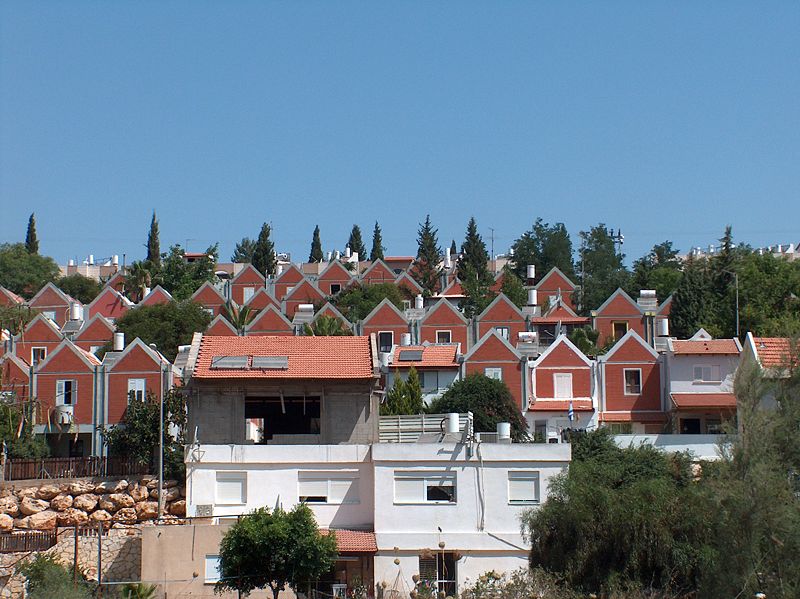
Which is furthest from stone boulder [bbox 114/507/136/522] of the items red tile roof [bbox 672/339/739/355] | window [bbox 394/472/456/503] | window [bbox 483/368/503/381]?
red tile roof [bbox 672/339/739/355]

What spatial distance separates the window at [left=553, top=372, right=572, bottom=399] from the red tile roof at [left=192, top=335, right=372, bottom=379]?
20624mm

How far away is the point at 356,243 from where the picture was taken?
139125mm

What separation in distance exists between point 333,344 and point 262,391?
143 inches

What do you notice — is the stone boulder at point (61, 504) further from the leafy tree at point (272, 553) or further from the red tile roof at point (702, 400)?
the red tile roof at point (702, 400)

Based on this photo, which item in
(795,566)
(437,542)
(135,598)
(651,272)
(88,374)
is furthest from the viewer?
(651,272)

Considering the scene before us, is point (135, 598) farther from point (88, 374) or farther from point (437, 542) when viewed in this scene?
point (88, 374)

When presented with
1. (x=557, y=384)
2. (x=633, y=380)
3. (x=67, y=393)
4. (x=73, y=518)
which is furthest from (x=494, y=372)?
(x=73, y=518)

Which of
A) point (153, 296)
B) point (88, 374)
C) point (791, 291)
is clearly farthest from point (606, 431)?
point (153, 296)

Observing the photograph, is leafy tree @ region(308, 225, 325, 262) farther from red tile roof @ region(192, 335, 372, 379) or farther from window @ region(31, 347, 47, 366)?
red tile roof @ region(192, 335, 372, 379)

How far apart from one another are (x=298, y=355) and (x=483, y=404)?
1412 cm

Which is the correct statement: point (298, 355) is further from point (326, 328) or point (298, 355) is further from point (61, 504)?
point (326, 328)

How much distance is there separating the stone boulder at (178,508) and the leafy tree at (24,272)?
7415cm

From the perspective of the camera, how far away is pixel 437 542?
134ft

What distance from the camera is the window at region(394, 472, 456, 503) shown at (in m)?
41.6
